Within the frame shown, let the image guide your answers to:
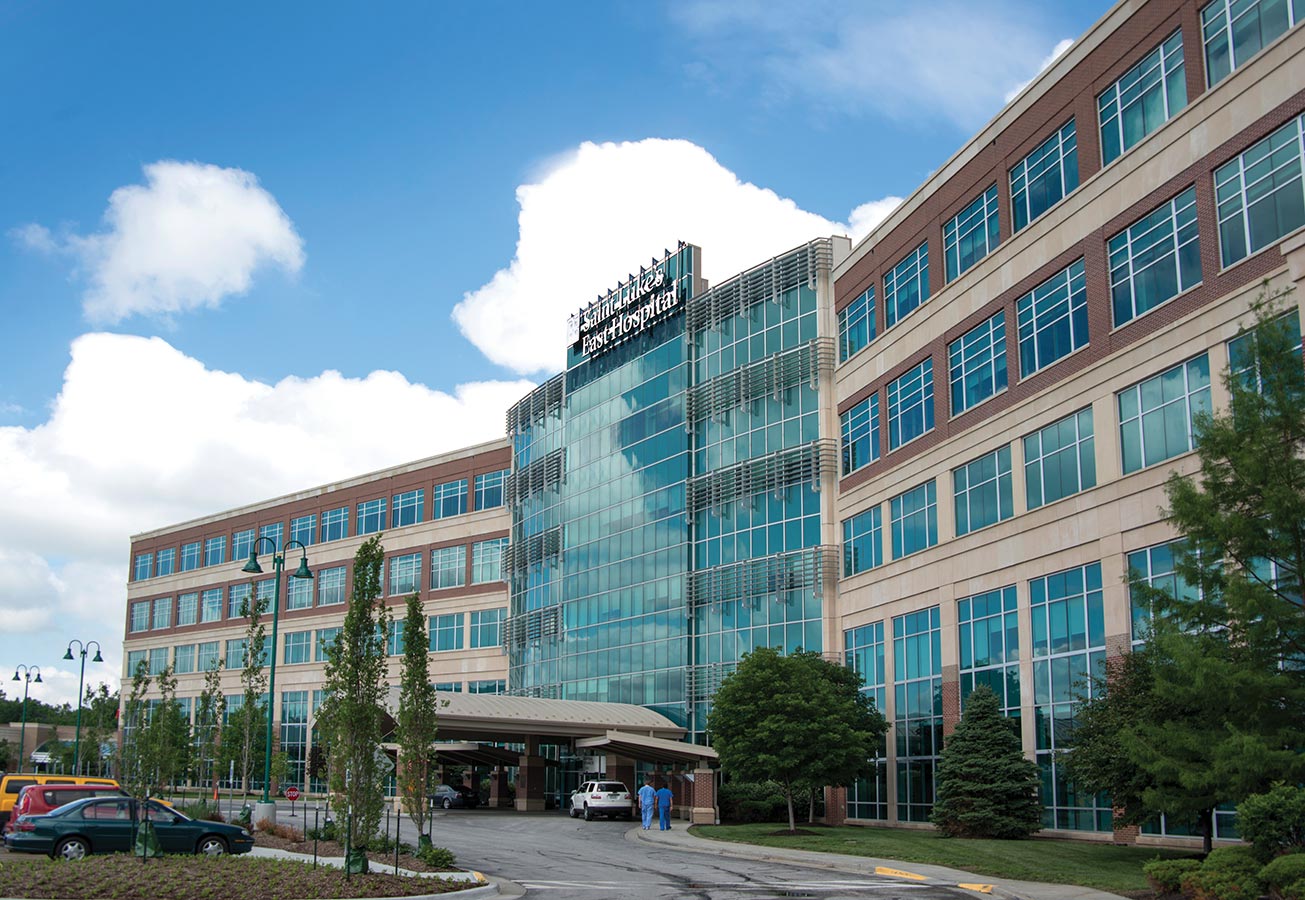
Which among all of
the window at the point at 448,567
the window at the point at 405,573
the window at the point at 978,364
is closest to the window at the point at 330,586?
the window at the point at 405,573

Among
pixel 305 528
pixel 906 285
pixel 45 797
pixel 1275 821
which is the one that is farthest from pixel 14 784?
pixel 305 528

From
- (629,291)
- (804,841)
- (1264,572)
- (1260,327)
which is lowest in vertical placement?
(804,841)

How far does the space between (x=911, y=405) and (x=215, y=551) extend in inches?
2670

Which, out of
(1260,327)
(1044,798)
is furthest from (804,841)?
(1260,327)

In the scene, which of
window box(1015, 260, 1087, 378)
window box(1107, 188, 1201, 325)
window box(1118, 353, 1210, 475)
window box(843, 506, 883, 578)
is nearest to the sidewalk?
window box(1118, 353, 1210, 475)

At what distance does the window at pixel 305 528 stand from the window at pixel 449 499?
1262 centimetres

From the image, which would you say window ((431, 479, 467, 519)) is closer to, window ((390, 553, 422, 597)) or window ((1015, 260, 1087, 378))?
window ((390, 553, 422, 597))

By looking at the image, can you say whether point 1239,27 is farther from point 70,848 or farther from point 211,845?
point 70,848

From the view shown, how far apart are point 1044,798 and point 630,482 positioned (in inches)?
1181

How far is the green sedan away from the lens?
91.0ft

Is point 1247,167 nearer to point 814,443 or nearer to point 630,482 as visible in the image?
point 814,443

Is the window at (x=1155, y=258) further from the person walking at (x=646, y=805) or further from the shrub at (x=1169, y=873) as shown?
the person walking at (x=646, y=805)

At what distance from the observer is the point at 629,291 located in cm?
6469

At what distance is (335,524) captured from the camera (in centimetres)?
8844
